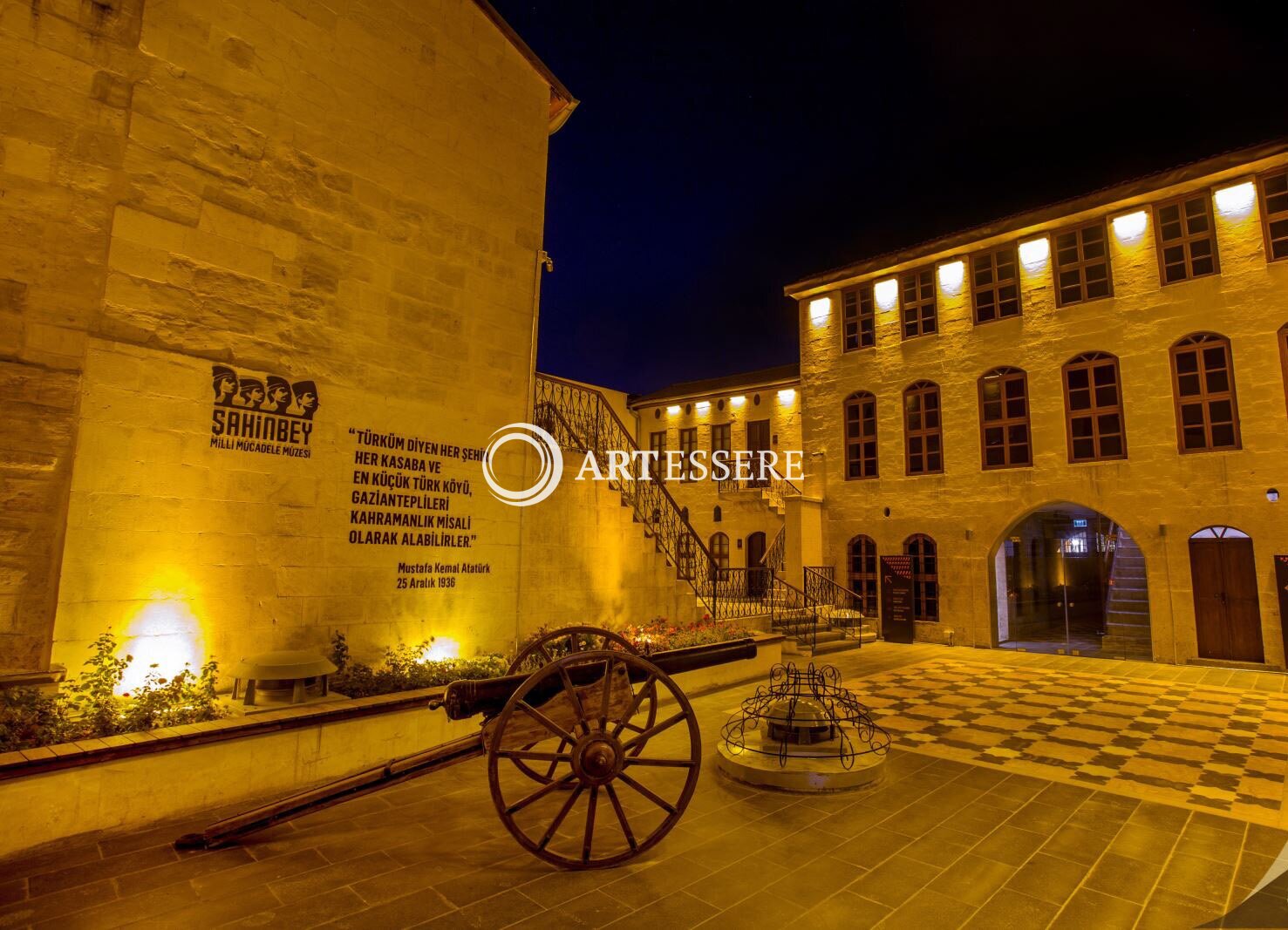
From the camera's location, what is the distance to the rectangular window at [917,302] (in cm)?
1692

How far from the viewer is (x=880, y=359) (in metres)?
17.6

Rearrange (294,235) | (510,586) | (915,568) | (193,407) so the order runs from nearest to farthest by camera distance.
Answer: (193,407) → (294,235) → (510,586) → (915,568)

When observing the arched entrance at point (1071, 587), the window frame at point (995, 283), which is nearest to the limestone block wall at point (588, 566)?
Result: the arched entrance at point (1071, 587)

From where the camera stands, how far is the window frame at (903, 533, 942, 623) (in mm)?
15836

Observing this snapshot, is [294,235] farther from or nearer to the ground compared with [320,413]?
farther from the ground

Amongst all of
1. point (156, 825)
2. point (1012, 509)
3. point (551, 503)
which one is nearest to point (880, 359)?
point (1012, 509)

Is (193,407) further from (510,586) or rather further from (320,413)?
(510,586)

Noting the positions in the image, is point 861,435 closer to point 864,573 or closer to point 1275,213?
point 864,573

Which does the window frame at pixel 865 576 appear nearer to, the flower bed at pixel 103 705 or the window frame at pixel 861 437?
the window frame at pixel 861 437

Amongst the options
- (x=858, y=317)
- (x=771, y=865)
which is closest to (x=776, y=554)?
(x=858, y=317)

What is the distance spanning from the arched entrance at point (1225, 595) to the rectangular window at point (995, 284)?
6.30 meters

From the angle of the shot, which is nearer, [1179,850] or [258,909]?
[258,909]

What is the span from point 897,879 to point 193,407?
21.7 feet

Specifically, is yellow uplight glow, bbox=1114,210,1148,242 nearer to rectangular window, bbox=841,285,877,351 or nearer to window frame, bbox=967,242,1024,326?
window frame, bbox=967,242,1024,326
